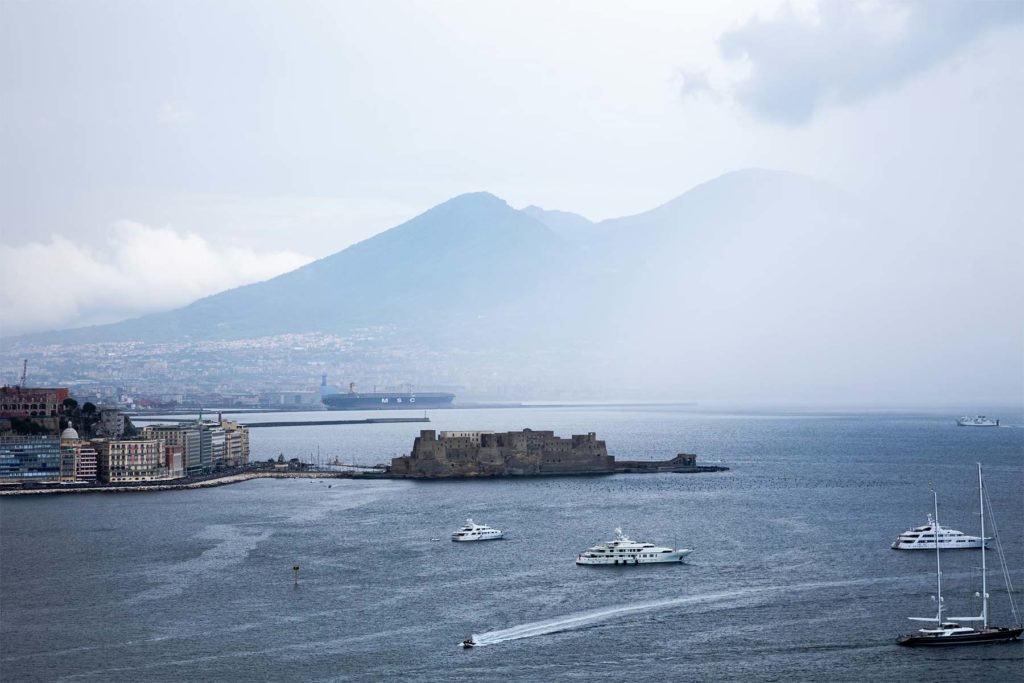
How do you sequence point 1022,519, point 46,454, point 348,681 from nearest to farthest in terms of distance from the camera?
point 348,681 < point 1022,519 < point 46,454

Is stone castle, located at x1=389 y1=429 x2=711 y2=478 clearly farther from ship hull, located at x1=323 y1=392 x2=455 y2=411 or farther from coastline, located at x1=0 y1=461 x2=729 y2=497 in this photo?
ship hull, located at x1=323 y1=392 x2=455 y2=411

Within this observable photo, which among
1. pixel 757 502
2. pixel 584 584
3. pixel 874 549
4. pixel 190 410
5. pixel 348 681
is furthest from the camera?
pixel 190 410

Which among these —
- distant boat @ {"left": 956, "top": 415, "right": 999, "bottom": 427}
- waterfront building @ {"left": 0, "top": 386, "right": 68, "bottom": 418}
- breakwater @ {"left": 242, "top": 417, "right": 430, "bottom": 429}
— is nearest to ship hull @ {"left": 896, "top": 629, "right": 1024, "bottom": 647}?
waterfront building @ {"left": 0, "top": 386, "right": 68, "bottom": 418}

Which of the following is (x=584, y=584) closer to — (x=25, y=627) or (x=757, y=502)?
(x=25, y=627)

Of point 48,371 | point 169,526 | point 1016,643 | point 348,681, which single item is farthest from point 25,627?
point 48,371

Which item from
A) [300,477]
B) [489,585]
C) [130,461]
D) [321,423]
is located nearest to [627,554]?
[489,585]

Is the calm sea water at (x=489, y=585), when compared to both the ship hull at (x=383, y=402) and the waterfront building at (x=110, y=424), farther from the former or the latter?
the ship hull at (x=383, y=402)

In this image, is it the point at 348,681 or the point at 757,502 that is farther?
the point at 757,502
